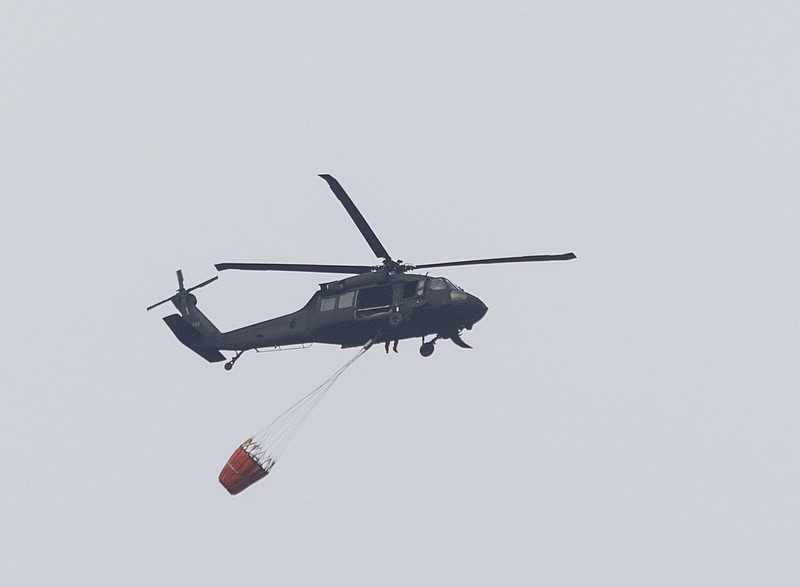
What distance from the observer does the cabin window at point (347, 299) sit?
4334 centimetres

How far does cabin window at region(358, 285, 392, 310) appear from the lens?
43.0m

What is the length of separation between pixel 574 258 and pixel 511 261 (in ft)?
5.99

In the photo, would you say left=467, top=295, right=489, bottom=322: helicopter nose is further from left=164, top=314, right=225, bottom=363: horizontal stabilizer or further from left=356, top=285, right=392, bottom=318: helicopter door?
left=164, top=314, right=225, bottom=363: horizontal stabilizer

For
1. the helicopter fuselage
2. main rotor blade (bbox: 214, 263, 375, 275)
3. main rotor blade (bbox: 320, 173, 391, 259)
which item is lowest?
the helicopter fuselage

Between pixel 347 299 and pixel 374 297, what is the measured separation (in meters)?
0.90

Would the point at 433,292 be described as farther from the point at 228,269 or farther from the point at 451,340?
the point at 228,269

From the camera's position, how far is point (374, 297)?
1698 inches

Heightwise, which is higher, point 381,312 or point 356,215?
point 356,215

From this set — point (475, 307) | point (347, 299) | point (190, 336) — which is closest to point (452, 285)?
point (475, 307)

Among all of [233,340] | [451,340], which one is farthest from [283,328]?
[451,340]

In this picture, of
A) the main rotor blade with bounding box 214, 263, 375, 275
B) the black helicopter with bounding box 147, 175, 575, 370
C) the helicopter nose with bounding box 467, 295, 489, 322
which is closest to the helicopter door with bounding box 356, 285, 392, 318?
the black helicopter with bounding box 147, 175, 575, 370

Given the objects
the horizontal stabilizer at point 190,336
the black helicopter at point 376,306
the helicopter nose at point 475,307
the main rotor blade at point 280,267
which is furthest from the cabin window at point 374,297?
the horizontal stabilizer at point 190,336

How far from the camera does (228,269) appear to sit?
42.3 metres

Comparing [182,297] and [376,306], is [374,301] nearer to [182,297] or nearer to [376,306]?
[376,306]
